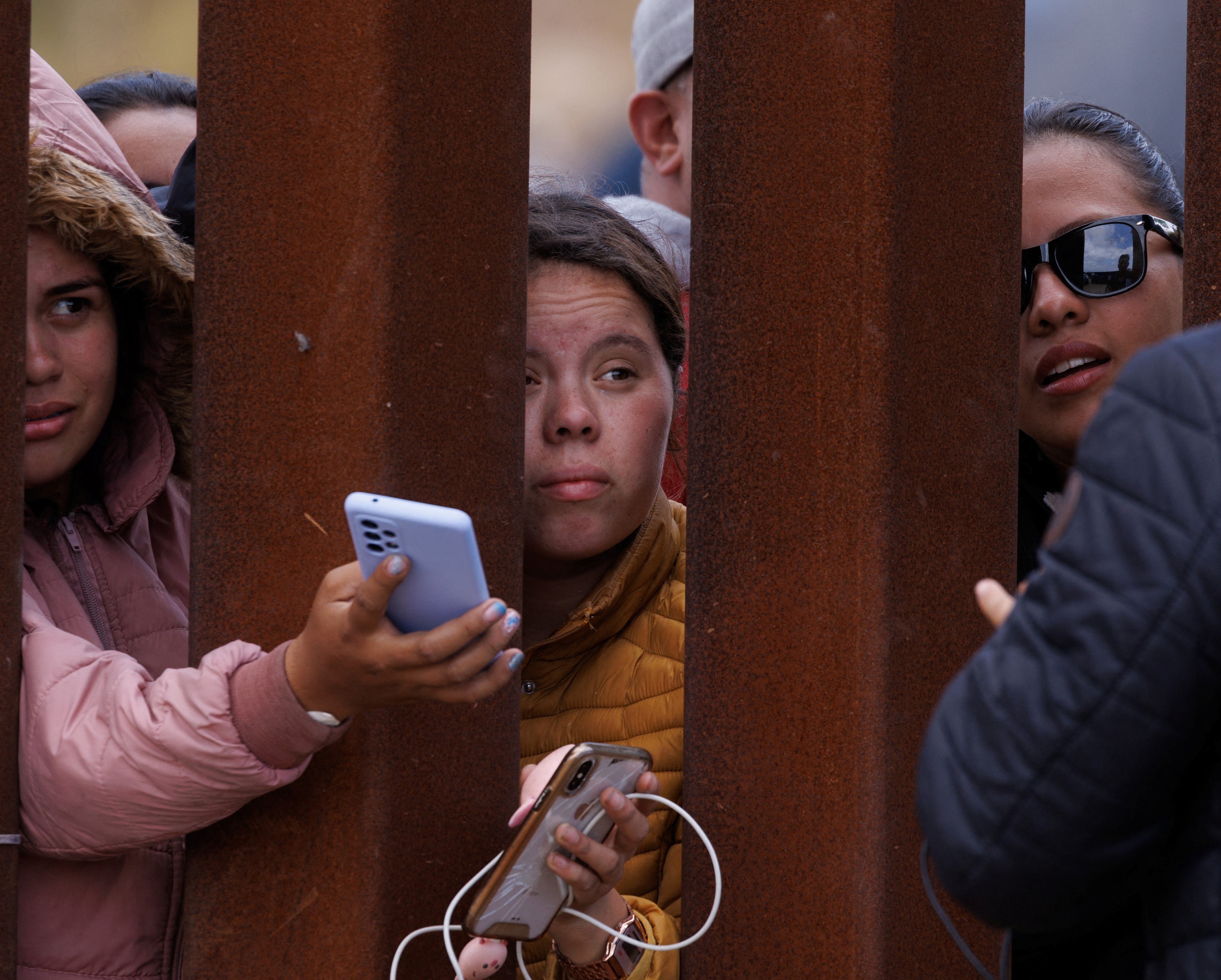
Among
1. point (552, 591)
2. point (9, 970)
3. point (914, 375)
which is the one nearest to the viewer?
point (9, 970)

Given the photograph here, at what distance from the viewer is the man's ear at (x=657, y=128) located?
4152mm

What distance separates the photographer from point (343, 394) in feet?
6.64

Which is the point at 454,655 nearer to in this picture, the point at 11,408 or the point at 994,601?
the point at 994,601

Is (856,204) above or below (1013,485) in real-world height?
above

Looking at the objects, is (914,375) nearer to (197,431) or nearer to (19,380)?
(197,431)

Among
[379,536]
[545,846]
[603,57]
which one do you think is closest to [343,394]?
[379,536]

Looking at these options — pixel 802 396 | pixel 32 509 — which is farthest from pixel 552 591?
pixel 32 509

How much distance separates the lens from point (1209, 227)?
216 centimetres

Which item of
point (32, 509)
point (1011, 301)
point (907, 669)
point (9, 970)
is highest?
point (1011, 301)

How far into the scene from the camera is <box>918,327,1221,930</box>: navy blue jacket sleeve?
112 centimetres

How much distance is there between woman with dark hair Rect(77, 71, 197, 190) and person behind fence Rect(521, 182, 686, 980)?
52.8 inches

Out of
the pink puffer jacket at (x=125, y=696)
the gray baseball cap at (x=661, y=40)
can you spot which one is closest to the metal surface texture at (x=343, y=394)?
the pink puffer jacket at (x=125, y=696)

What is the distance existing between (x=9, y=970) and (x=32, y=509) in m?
0.75

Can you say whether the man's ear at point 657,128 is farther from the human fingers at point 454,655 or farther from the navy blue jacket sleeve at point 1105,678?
the navy blue jacket sleeve at point 1105,678
